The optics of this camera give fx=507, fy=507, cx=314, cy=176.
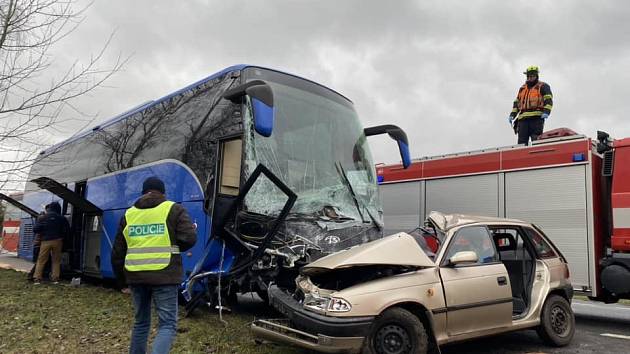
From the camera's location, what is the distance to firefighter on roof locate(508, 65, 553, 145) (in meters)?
10.2

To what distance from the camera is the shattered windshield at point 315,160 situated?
6.40 meters

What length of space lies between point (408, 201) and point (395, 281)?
6.25 meters

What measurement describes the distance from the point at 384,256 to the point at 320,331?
1008mm

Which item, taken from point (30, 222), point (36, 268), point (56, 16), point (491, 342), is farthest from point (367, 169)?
point (30, 222)

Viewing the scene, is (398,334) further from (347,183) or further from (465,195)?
(465,195)

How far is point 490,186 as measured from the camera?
31.1ft

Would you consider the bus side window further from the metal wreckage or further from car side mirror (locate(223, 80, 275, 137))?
car side mirror (locate(223, 80, 275, 137))

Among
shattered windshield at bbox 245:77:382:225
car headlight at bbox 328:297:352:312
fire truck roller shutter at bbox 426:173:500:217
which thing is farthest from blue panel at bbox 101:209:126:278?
fire truck roller shutter at bbox 426:173:500:217

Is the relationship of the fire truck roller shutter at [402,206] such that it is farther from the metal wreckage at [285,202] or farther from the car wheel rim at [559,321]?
the car wheel rim at [559,321]

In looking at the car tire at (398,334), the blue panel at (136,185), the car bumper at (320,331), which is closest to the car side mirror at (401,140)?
the blue panel at (136,185)

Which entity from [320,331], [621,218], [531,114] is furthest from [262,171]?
[531,114]

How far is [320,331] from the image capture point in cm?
453

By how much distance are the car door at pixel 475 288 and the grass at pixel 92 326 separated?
1748 mm

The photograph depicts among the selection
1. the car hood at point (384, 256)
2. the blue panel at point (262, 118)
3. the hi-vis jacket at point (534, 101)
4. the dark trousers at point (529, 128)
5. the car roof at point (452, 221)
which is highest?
the hi-vis jacket at point (534, 101)
